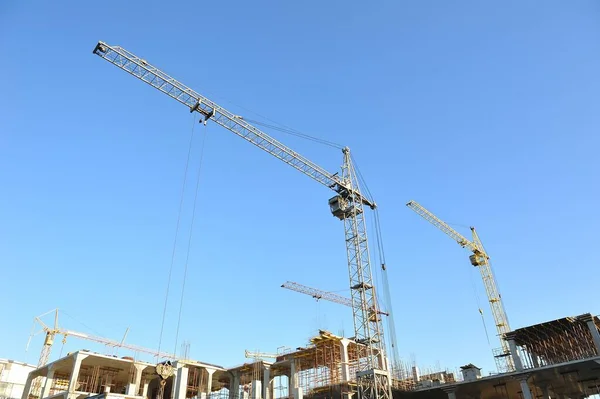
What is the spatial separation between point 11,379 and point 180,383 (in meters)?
41.7

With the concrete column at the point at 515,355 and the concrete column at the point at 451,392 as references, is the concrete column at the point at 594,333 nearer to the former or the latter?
the concrete column at the point at 515,355

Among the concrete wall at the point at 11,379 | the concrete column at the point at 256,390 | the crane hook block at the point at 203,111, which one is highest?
the crane hook block at the point at 203,111

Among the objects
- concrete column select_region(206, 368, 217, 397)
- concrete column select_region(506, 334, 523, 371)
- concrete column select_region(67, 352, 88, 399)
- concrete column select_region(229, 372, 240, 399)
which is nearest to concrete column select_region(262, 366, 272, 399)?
concrete column select_region(229, 372, 240, 399)

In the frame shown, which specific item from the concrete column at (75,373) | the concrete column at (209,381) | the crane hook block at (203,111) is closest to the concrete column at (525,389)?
the concrete column at (209,381)

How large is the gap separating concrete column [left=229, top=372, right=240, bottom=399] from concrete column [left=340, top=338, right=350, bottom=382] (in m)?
16.8

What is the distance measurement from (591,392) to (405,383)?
17202 millimetres

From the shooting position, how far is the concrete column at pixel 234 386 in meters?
→ 55.4

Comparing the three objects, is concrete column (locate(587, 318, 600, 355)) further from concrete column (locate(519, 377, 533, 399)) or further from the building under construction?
concrete column (locate(519, 377, 533, 399))

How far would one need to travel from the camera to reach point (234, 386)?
5569cm

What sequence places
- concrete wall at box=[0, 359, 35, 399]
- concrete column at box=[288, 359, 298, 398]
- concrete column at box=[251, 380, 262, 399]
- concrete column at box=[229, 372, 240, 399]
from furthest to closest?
concrete wall at box=[0, 359, 35, 399] → concrete column at box=[229, 372, 240, 399] → concrete column at box=[288, 359, 298, 398] → concrete column at box=[251, 380, 262, 399]

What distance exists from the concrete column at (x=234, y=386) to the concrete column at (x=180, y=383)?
28.9 feet

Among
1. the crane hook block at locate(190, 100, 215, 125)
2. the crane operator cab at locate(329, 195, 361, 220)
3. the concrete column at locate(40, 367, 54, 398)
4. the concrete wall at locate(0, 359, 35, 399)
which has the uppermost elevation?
the crane hook block at locate(190, 100, 215, 125)

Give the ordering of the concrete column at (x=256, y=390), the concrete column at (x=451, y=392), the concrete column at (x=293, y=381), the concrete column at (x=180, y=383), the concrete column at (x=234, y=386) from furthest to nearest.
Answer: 1. the concrete column at (x=234, y=386)
2. the concrete column at (x=293, y=381)
3. the concrete column at (x=180, y=383)
4. the concrete column at (x=256, y=390)
5. the concrete column at (x=451, y=392)

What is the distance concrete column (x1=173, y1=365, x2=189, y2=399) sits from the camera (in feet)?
155
